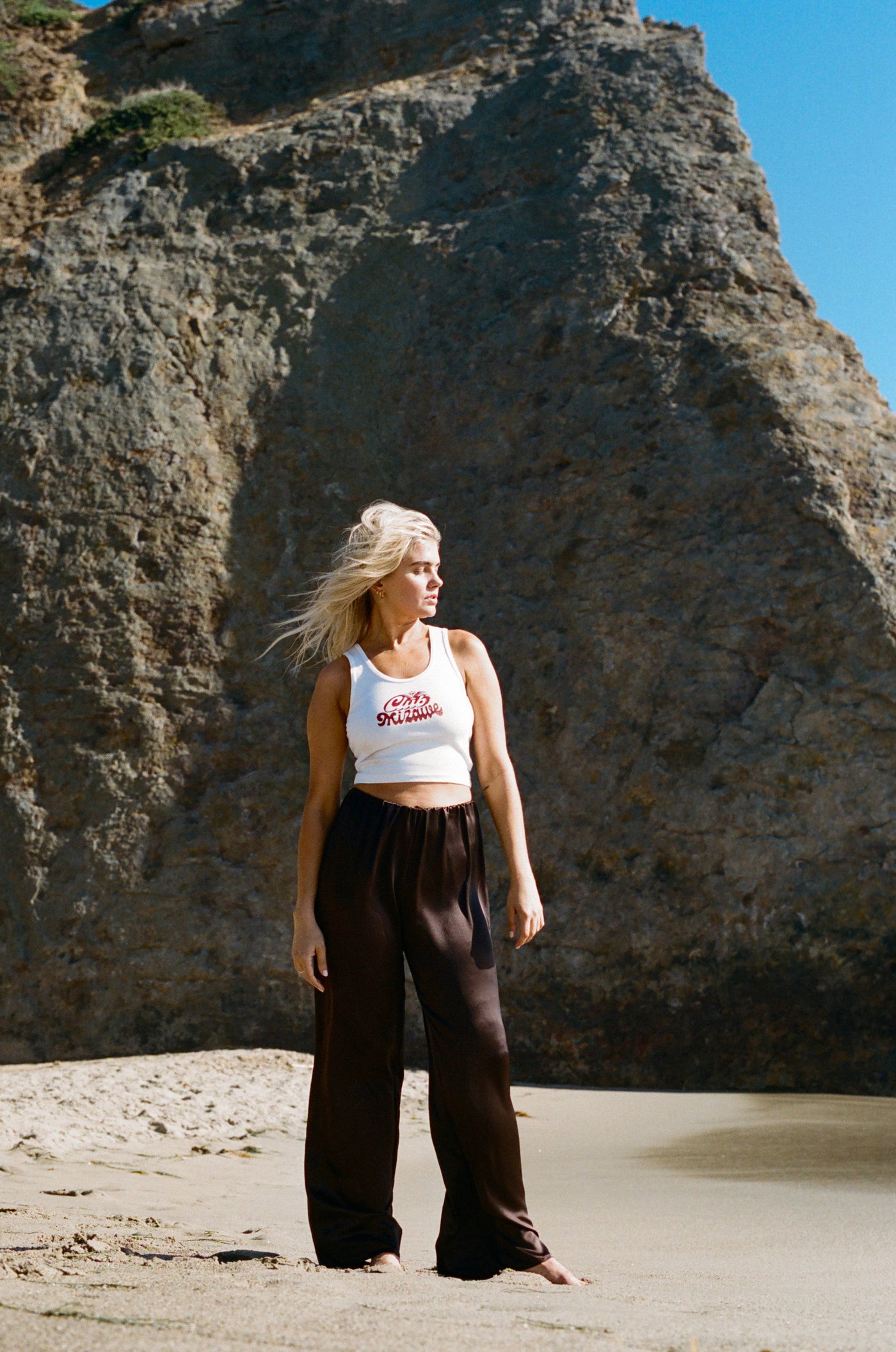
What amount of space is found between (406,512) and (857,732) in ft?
11.1

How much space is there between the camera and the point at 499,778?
10.6 feet

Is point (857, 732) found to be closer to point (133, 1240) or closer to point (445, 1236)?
point (445, 1236)

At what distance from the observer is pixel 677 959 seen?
19.7ft

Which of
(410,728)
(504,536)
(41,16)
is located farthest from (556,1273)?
(41,16)

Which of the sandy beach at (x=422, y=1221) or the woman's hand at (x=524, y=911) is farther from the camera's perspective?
the woman's hand at (x=524, y=911)

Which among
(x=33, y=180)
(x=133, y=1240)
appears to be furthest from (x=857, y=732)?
(x=33, y=180)

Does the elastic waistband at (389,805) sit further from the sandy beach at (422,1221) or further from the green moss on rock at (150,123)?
the green moss on rock at (150,123)

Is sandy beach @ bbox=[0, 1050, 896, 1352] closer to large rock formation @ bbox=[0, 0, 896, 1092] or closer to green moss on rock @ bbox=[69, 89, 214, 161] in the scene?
large rock formation @ bbox=[0, 0, 896, 1092]

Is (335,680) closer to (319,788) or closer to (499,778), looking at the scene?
(319,788)

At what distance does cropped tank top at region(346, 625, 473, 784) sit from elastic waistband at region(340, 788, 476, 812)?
0.11ft

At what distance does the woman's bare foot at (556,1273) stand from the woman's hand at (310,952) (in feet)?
2.60

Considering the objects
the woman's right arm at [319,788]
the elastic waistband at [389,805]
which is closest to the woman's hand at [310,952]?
the woman's right arm at [319,788]

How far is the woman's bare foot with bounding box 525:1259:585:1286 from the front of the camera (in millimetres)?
2609

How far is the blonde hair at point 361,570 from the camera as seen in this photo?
10.8 feet
